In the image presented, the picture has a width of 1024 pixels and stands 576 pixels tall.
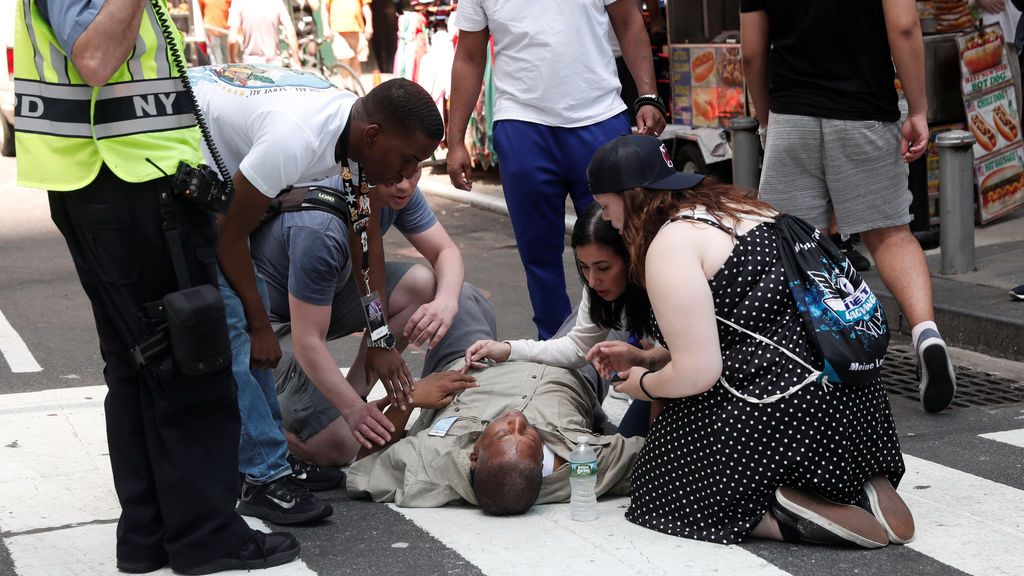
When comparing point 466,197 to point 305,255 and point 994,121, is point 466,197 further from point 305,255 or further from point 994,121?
point 305,255

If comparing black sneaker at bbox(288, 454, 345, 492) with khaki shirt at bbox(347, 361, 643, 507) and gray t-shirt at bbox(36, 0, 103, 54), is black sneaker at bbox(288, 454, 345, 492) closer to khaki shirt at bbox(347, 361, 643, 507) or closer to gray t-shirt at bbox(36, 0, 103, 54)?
khaki shirt at bbox(347, 361, 643, 507)

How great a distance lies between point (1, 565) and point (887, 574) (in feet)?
7.82

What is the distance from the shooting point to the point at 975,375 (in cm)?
567

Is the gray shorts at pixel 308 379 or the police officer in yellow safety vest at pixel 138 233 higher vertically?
the police officer in yellow safety vest at pixel 138 233

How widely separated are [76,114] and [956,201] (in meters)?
4.75

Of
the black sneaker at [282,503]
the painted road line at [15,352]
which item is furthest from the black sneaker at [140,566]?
the painted road line at [15,352]

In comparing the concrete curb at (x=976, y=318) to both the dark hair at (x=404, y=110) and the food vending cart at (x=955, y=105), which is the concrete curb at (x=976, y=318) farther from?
the dark hair at (x=404, y=110)

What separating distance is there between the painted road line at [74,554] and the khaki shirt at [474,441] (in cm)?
45

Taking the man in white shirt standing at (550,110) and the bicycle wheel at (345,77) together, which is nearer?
the man in white shirt standing at (550,110)

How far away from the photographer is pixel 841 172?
535 centimetres

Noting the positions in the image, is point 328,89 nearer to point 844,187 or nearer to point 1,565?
point 1,565

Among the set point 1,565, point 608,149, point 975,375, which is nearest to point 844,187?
point 975,375

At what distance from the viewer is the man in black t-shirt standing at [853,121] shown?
5.21 metres

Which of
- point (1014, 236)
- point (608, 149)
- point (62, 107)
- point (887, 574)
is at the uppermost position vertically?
point (62, 107)
